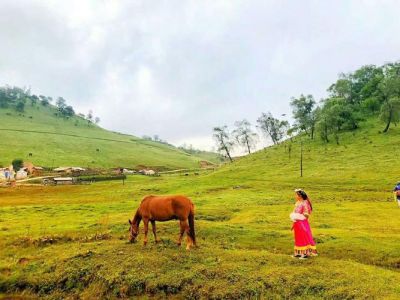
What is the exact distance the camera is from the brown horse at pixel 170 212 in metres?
16.6

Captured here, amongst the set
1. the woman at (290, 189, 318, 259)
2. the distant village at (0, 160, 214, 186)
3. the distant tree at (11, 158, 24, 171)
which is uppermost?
the distant tree at (11, 158, 24, 171)

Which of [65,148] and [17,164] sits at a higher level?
[65,148]

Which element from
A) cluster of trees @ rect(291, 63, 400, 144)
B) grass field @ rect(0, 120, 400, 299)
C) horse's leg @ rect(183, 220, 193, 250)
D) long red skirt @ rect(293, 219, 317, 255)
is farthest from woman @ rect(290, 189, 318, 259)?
cluster of trees @ rect(291, 63, 400, 144)

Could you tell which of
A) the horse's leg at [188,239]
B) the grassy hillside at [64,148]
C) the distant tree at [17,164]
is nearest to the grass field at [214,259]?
the horse's leg at [188,239]

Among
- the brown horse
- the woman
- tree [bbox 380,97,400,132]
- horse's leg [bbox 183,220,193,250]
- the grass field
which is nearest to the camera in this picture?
the grass field

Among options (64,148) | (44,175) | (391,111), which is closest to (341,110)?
(391,111)

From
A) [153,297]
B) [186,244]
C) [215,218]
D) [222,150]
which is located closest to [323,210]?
[215,218]

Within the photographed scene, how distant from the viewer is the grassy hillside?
5089 inches

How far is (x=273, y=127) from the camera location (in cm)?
12612

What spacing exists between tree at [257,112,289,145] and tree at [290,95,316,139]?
2190cm

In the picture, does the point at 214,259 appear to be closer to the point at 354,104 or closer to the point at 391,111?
the point at 391,111

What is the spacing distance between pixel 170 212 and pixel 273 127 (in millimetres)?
112905

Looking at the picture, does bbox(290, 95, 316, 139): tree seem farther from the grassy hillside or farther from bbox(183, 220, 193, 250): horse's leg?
bbox(183, 220, 193, 250): horse's leg

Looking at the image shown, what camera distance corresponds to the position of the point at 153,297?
13.3m
